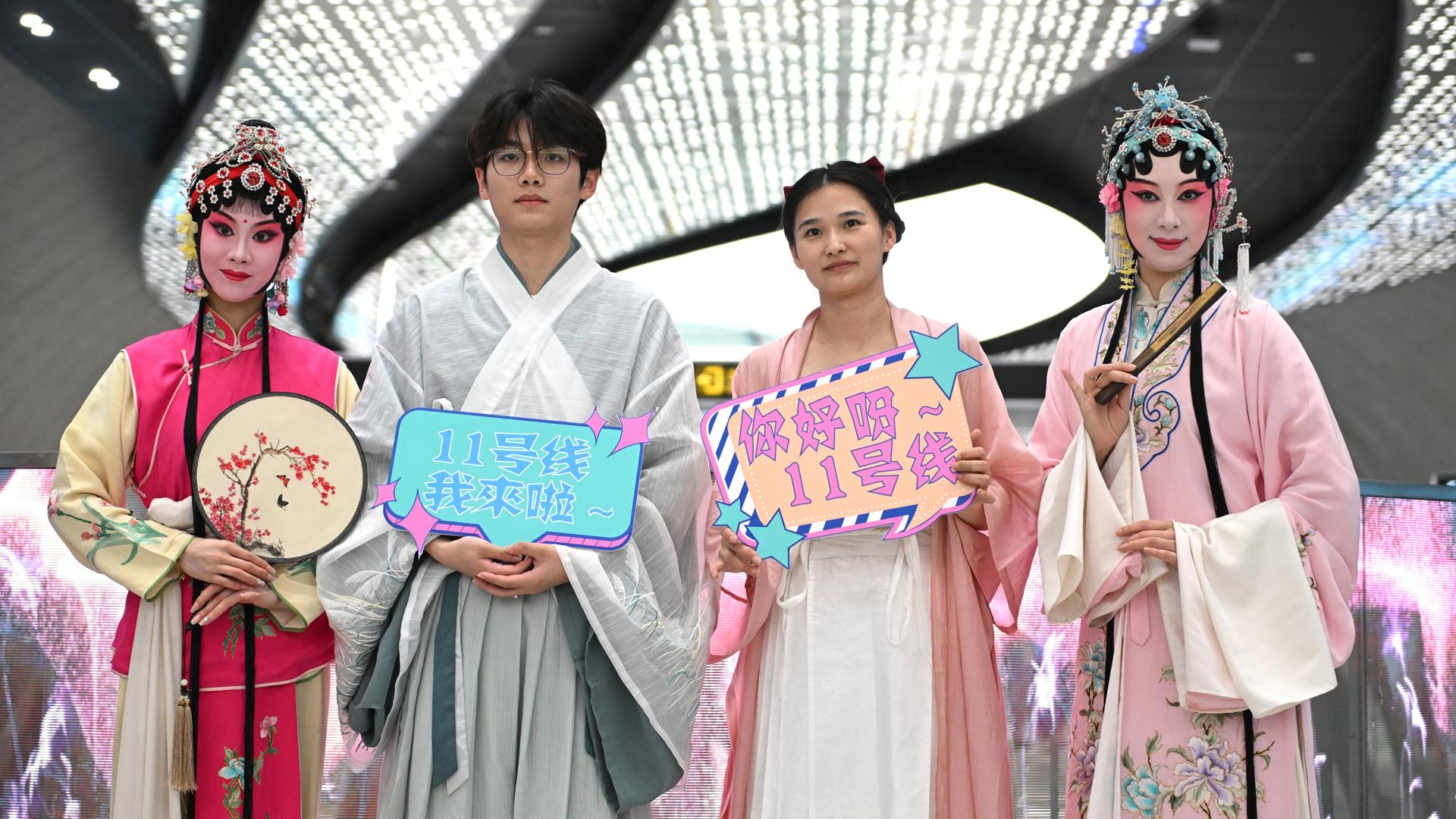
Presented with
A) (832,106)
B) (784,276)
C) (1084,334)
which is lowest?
(1084,334)

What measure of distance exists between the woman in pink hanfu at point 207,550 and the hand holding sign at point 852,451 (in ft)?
2.58

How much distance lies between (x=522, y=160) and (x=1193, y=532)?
1.33 m

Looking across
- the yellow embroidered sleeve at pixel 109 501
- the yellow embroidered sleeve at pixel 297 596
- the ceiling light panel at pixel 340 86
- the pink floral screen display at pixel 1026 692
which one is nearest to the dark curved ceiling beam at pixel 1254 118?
the pink floral screen display at pixel 1026 692

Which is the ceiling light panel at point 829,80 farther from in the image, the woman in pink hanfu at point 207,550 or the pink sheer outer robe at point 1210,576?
the pink sheer outer robe at point 1210,576

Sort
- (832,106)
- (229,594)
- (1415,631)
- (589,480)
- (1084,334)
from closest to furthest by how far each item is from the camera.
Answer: (589,480) < (229,594) < (1084,334) < (1415,631) < (832,106)

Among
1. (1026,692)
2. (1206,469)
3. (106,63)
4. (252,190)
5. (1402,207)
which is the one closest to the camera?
(1206,469)

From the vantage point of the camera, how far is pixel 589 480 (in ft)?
6.62

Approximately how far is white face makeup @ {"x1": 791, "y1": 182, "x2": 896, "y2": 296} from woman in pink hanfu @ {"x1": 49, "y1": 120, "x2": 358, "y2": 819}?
3.19 ft

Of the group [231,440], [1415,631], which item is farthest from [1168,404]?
[231,440]

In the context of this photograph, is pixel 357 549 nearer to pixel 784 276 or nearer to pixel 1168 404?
pixel 1168 404

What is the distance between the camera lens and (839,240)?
2.28 meters

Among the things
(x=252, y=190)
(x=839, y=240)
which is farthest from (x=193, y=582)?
(x=839, y=240)

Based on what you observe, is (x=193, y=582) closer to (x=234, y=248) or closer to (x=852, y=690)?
(x=234, y=248)

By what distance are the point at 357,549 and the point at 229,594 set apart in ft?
A: 0.94
